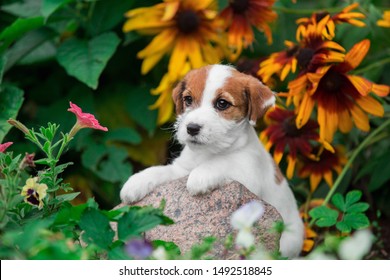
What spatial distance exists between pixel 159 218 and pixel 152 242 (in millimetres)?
326

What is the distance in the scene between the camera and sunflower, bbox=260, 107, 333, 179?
10.2 feet

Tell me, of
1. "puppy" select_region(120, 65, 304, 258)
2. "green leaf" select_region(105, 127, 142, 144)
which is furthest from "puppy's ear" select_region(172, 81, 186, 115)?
"green leaf" select_region(105, 127, 142, 144)

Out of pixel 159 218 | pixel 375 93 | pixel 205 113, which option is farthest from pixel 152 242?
pixel 375 93

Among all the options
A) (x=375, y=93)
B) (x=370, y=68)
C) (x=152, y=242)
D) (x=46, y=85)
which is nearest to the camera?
(x=152, y=242)

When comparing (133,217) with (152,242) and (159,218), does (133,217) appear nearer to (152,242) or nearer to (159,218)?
(159,218)

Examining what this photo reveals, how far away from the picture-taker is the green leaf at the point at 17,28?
Answer: 3.42 metres

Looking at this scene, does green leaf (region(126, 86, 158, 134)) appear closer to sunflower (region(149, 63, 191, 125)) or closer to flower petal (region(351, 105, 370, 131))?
sunflower (region(149, 63, 191, 125))

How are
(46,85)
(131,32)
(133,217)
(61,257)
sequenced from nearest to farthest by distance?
1. (61,257)
2. (133,217)
3. (131,32)
4. (46,85)

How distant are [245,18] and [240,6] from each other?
2.5 inches

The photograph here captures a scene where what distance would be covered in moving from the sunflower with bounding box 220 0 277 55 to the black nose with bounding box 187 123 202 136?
111cm

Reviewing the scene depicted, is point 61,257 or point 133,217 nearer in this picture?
point 61,257

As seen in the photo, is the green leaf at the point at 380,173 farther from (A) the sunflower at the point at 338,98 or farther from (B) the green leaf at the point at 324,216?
(B) the green leaf at the point at 324,216

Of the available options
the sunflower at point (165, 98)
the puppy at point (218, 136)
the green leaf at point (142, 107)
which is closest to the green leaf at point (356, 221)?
the puppy at point (218, 136)

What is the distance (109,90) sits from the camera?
3980mm
